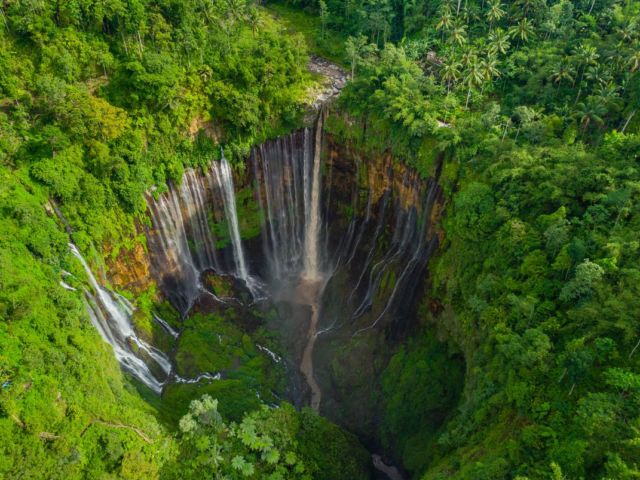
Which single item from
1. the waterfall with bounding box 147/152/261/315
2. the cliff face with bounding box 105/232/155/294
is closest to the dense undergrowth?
the cliff face with bounding box 105/232/155/294

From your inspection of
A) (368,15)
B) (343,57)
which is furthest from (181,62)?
(368,15)

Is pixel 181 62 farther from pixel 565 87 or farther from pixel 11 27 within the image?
pixel 565 87

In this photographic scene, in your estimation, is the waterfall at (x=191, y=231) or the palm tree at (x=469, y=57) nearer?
the waterfall at (x=191, y=231)

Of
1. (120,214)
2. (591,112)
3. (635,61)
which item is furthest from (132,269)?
(635,61)

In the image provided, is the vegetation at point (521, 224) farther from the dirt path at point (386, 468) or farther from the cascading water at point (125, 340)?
the cascading water at point (125, 340)

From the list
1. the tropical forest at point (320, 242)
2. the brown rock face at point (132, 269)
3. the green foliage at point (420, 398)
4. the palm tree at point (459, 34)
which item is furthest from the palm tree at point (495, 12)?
the brown rock face at point (132, 269)

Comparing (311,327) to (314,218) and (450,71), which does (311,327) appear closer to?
(314,218)
